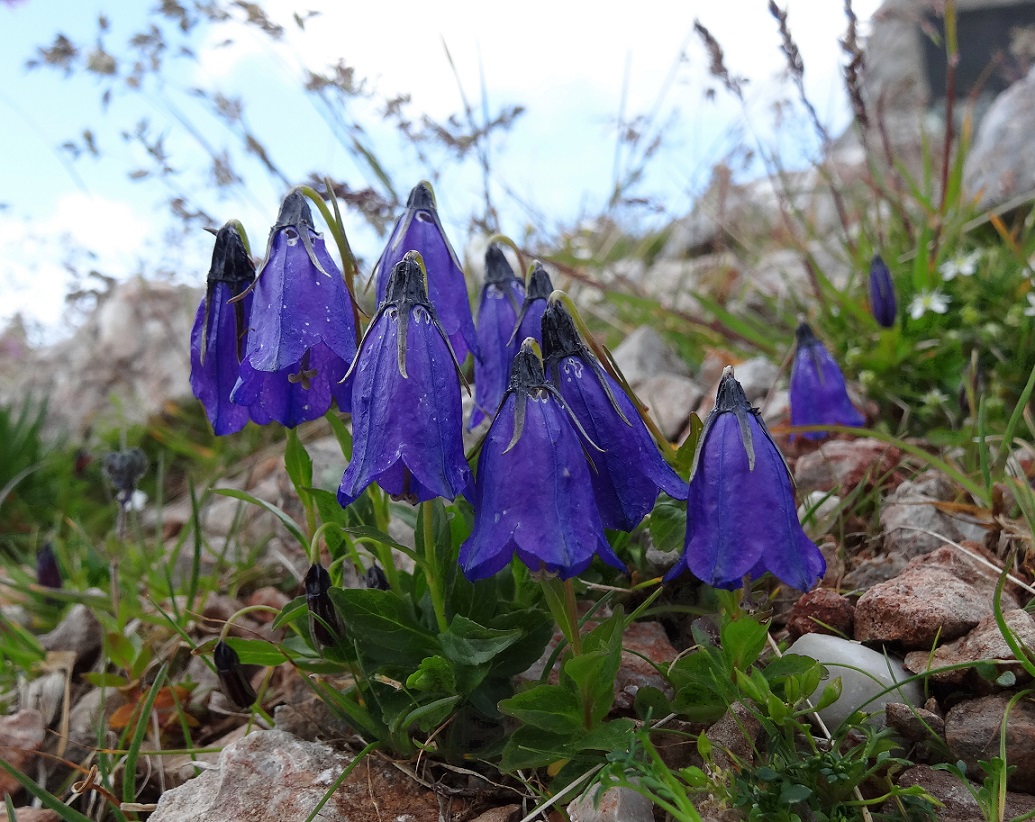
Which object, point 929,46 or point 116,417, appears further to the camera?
point 929,46

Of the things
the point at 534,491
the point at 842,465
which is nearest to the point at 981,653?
the point at 534,491

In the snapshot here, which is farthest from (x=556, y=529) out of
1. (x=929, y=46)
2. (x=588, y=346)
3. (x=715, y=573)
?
(x=929, y=46)

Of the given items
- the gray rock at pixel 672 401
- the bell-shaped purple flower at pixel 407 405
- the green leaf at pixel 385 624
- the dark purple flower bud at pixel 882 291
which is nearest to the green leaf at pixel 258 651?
the green leaf at pixel 385 624

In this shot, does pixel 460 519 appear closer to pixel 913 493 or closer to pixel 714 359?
pixel 913 493

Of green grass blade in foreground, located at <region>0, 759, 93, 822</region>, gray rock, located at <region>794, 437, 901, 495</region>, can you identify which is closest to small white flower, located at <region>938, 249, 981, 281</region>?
gray rock, located at <region>794, 437, 901, 495</region>

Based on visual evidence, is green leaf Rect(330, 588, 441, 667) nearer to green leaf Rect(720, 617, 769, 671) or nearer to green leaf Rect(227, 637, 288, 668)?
green leaf Rect(227, 637, 288, 668)

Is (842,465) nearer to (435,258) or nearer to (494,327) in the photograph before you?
(494,327)
